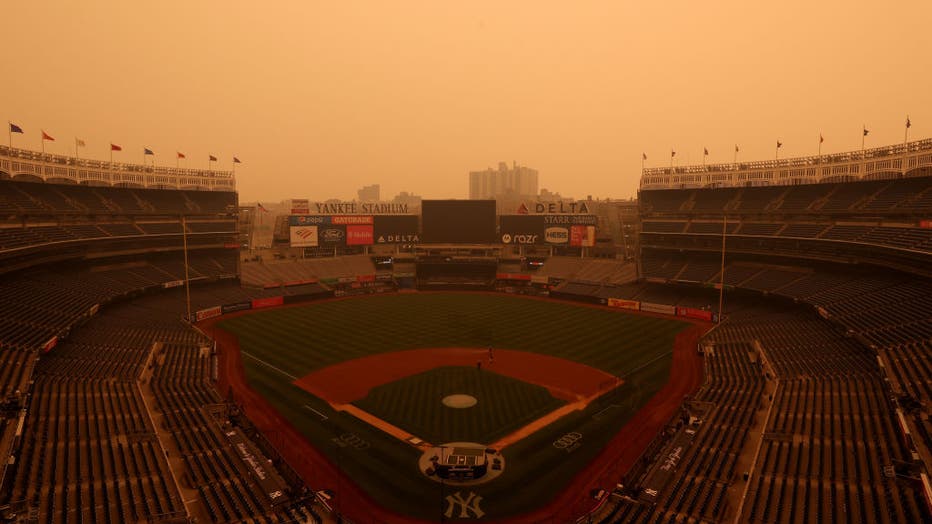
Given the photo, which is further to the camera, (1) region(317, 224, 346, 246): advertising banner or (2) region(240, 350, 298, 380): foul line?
(1) region(317, 224, 346, 246): advertising banner

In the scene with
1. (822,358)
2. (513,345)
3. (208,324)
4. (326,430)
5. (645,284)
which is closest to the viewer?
(326,430)

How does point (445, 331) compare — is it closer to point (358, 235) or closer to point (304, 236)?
point (358, 235)

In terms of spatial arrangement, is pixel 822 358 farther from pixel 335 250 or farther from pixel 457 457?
pixel 335 250

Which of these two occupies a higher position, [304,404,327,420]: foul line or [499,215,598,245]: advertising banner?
[499,215,598,245]: advertising banner

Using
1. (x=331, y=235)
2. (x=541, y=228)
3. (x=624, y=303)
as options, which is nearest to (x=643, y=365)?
(x=624, y=303)

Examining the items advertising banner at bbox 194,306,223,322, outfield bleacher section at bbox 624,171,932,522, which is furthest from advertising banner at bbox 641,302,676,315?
advertising banner at bbox 194,306,223,322

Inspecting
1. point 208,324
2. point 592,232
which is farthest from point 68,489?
point 592,232

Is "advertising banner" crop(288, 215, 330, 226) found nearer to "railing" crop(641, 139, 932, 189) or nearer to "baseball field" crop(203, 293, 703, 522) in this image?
"baseball field" crop(203, 293, 703, 522)
